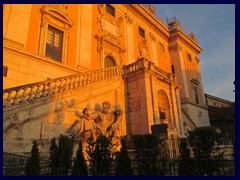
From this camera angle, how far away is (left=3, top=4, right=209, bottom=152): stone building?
7246 mm

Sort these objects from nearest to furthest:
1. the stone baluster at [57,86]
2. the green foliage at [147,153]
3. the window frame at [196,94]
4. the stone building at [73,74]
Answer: the green foliage at [147,153] → the stone building at [73,74] → the stone baluster at [57,86] → the window frame at [196,94]

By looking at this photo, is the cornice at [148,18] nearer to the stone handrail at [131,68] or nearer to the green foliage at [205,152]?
the stone handrail at [131,68]

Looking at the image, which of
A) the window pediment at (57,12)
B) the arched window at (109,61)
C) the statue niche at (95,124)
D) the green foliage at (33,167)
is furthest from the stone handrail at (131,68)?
the green foliage at (33,167)

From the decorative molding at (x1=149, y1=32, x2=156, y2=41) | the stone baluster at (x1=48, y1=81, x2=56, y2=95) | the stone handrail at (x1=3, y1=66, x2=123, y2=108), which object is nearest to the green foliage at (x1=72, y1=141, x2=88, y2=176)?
the stone handrail at (x1=3, y1=66, x2=123, y2=108)

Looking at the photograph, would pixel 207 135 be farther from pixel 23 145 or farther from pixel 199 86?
pixel 199 86

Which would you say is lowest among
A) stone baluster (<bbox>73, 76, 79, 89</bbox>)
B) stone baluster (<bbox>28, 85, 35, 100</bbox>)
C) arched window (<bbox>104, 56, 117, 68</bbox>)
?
stone baluster (<bbox>28, 85, 35, 100</bbox>)

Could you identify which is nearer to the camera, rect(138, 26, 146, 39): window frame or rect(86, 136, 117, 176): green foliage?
rect(86, 136, 117, 176): green foliage

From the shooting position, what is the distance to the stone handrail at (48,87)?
684cm

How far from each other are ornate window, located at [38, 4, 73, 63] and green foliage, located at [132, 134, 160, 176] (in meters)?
8.90

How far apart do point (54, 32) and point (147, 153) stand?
10835 millimetres

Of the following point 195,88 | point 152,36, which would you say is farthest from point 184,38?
point 195,88

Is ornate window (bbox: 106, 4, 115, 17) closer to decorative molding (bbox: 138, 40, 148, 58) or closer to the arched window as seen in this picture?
decorative molding (bbox: 138, 40, 148, 58)

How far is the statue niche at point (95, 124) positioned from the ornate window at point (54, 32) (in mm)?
5666

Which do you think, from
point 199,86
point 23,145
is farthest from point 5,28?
point 199,86
